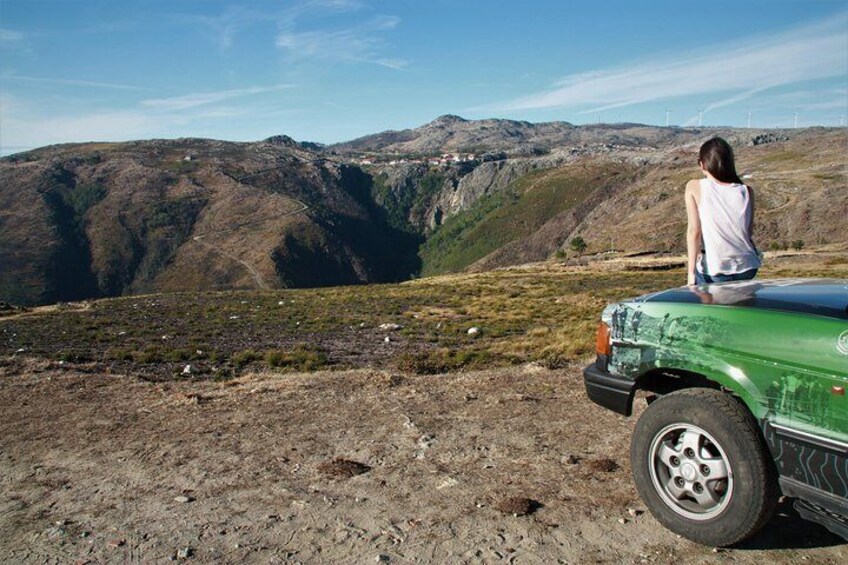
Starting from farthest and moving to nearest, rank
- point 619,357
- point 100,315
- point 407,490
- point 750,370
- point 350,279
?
point 350,279 → point 100,315 → point 407,490 → point 619,357 → point 750,370

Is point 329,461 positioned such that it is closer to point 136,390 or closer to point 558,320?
point 136,390

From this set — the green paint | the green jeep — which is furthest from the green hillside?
the green paint

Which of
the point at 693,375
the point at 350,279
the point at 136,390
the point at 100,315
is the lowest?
the point at 350,279

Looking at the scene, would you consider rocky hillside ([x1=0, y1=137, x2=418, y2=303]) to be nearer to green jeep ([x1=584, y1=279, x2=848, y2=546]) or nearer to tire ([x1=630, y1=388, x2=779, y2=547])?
green jeep ([x1=584, y1=279, x2=848, y2=546])

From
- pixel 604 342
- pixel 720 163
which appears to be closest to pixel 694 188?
pixel 720 163

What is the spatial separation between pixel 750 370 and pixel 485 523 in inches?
84.5

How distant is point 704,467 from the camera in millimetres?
3971

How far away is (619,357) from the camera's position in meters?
4.69

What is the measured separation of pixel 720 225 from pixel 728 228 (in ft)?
0.23

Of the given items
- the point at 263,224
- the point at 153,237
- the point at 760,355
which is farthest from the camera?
the point at 263,224

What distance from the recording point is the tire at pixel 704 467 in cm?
369

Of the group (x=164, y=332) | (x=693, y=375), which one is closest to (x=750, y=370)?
(x=693, y=375)

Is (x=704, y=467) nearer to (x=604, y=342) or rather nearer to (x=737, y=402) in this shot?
(x=737, y=402)

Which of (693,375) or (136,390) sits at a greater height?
(693,375)
